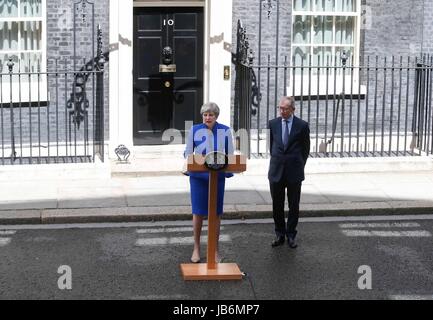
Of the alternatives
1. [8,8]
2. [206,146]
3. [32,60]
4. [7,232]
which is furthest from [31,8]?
[206,146]

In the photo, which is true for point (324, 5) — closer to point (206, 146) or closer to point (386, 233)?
point (386, 233)

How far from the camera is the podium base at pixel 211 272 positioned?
8453mm

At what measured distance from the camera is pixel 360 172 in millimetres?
13406

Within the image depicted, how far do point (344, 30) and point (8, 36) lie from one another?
5332mm

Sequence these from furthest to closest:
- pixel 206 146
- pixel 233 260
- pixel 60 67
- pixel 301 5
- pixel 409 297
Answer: pixel 301 5 < pixel 60 67 < pixel 233 260 < pixel 206 146 < pixel 409 297

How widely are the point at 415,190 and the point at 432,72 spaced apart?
2766 mm

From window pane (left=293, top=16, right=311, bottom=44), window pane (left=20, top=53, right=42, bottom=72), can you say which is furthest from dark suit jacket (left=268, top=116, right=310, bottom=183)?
window pane (left=20, top=53, right=42, bottom=72)

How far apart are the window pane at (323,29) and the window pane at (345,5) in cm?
21

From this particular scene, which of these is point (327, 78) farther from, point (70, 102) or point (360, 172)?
point (70, 102)

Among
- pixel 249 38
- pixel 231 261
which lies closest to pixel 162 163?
pixel 249 38

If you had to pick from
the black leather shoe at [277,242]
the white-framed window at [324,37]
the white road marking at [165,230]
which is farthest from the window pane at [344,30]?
the black leather shoe at [277,242]

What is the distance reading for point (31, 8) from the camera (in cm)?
1336

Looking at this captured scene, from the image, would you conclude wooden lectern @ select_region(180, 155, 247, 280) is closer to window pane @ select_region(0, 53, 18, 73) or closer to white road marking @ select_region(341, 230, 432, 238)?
white road marking @ select_region(341, 230, 432, 238)

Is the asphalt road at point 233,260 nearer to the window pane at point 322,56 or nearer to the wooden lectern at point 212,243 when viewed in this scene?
the wooden lectern at point 212,243
